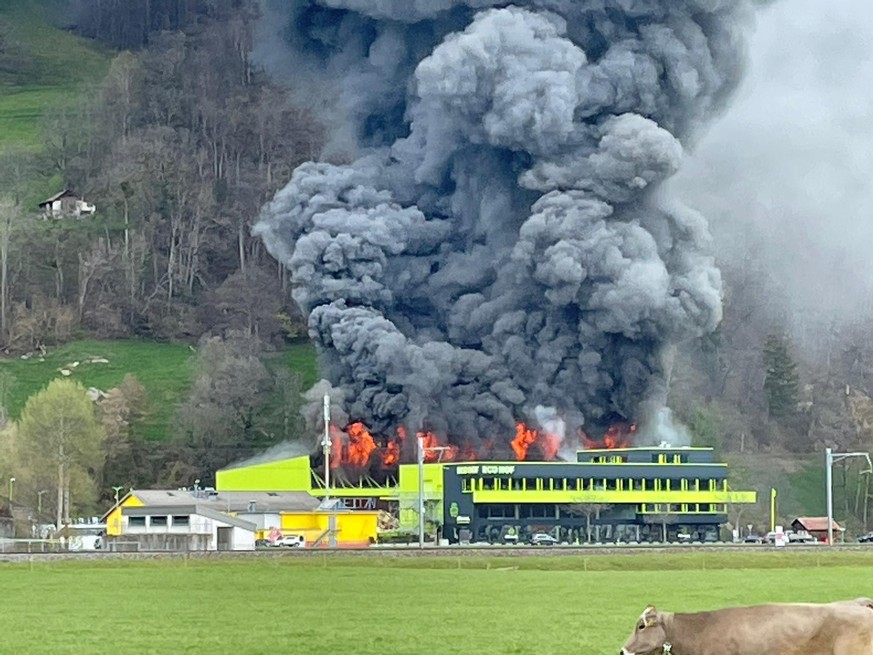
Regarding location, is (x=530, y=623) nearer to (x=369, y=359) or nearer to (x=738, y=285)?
(x=369, y=359)

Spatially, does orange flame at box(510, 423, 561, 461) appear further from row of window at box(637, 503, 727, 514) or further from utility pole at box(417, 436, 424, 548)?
utility pole at box(417, 436, 424, 548)

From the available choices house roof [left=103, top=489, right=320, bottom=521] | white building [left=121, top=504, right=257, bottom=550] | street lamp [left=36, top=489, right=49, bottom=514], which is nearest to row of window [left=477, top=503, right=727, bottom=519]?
house roof [left=103, top=489, right=320, bottom=521]

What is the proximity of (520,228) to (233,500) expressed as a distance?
61.5ft

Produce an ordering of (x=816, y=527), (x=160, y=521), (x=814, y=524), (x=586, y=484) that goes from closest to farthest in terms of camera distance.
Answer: (x=160, y=521) → (x=586, y=484) → (x=816, y=527) → (x=814, y=524)

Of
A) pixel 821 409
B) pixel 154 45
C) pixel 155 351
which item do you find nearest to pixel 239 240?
pixel 155 351

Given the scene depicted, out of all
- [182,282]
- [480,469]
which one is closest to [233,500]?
[480,469]

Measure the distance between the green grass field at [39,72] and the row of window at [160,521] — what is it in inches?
3033

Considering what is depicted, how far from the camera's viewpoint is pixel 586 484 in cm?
8812

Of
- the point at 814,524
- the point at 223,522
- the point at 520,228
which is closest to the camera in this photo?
the point at 223,522

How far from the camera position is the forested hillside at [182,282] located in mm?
113375

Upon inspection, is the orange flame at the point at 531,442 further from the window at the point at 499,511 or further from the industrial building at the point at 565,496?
the window at the point at 499,511

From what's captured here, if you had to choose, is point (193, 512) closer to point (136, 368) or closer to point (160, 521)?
point (160, 521)

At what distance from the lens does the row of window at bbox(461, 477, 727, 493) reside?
86.6 m

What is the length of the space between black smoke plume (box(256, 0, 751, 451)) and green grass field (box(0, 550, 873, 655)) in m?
23.9
